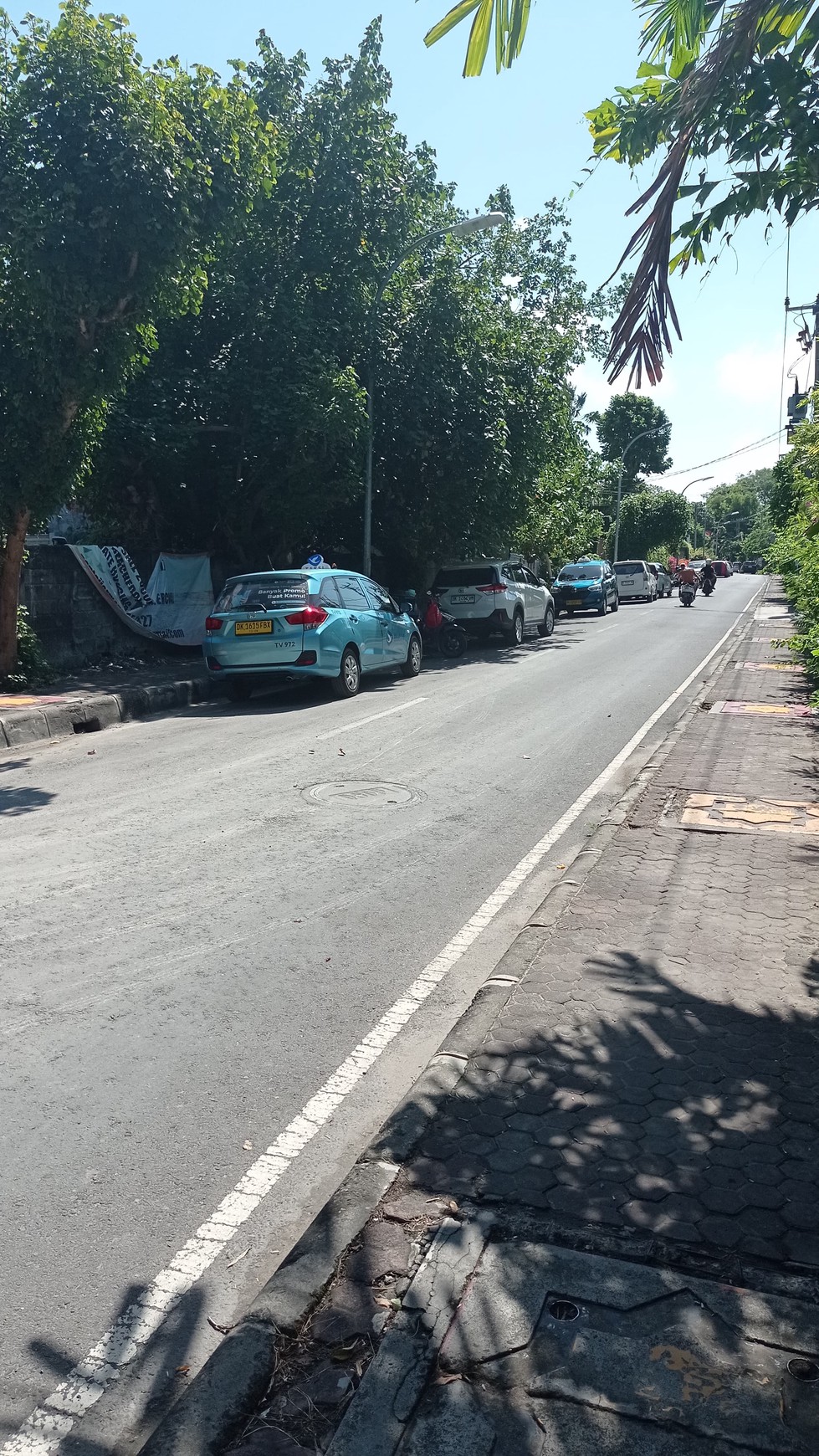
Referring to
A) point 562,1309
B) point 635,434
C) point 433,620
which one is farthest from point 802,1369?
point 635,434

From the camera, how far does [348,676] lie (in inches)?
594

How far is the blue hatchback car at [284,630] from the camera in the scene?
46.4 feet

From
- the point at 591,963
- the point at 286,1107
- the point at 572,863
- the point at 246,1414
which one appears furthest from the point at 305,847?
the point at 246,1414

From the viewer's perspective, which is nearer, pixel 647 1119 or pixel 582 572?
pixel 647 1119

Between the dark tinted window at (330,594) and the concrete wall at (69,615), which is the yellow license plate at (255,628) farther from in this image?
the concrete wall at (69,615)

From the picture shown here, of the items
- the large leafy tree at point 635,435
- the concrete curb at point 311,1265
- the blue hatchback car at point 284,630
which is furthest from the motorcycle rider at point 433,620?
the large leafy tree at point 635,435

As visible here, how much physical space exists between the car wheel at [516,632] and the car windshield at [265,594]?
9.48 metres

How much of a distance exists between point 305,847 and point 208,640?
764 cm

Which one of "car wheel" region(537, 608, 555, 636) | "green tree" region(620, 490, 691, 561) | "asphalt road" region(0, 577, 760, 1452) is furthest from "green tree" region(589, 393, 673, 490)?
"asphalt road" region(0, 577, 760, 1452)

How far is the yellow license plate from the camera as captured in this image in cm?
1408

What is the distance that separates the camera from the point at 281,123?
746 inches

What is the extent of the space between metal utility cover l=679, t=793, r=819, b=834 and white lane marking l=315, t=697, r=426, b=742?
4228mm

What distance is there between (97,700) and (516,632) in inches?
466

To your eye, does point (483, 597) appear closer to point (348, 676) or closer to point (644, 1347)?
point (348, 676)
